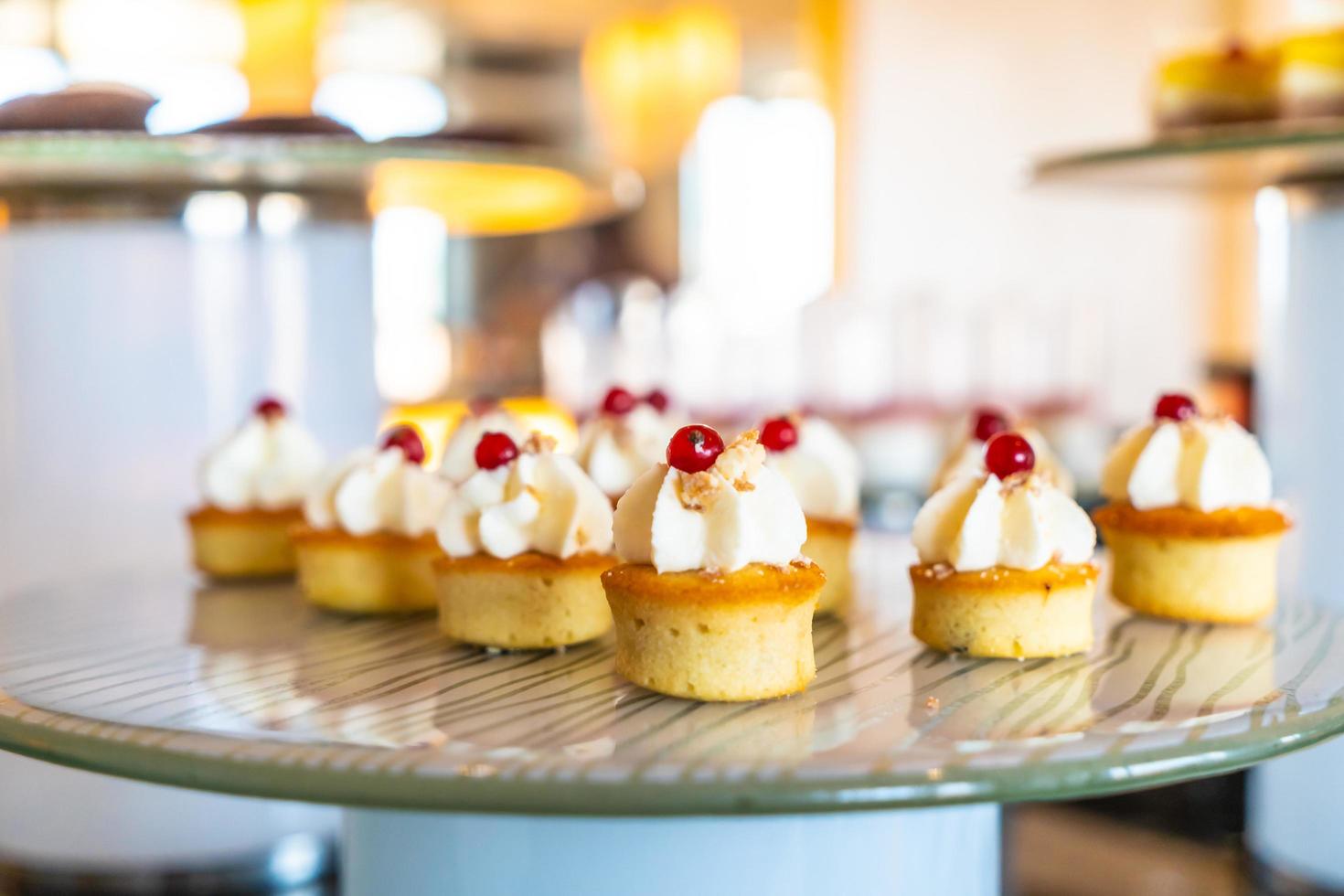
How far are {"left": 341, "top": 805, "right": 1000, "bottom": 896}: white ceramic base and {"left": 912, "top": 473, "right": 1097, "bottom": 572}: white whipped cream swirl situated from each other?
302mm

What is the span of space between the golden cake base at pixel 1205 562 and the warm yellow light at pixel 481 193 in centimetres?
116

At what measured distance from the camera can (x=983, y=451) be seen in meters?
1.89

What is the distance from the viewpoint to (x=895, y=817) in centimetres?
144

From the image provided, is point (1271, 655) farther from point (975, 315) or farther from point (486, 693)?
point (975, 315)

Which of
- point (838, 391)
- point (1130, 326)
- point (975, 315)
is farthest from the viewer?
point (1130, 326)

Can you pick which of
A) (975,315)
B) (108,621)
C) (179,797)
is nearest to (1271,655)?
(108,621)

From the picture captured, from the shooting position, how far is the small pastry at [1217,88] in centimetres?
267

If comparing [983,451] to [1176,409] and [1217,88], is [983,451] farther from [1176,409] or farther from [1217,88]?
[1217,88]

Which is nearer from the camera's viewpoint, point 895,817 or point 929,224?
point 895,817

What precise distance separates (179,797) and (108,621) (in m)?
0.69

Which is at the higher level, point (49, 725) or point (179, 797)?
point (49, 725)

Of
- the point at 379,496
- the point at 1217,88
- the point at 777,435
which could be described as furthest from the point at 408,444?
the point at 1217,88

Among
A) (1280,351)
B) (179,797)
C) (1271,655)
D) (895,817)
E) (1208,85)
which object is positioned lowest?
(179,797)

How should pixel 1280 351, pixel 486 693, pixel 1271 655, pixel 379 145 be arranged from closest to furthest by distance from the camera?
pixel 486 693, pixel 1271 655, pixel 379 145, pixel 1280 351
